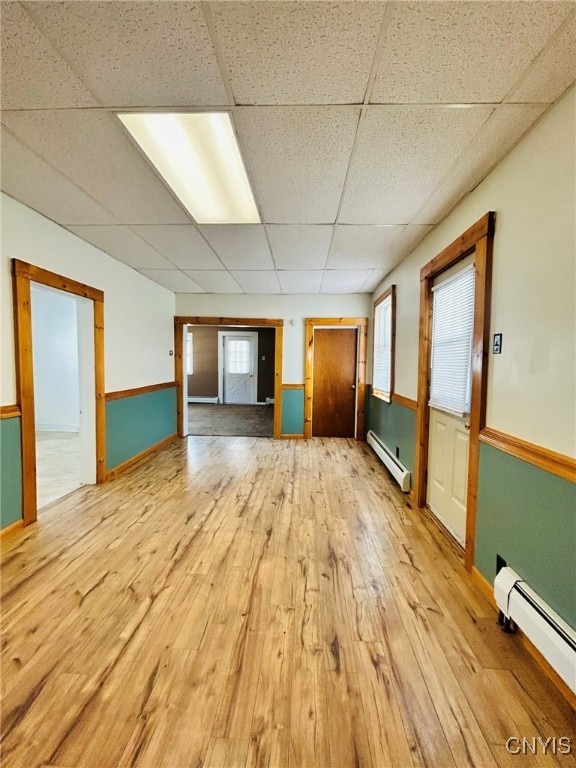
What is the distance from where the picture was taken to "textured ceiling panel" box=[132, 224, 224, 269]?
2.76m

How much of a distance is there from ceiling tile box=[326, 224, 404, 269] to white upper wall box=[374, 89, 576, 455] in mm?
903

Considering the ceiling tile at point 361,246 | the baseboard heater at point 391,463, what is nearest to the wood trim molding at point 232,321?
the ceiling tile at point 361,246

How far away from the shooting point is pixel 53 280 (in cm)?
266

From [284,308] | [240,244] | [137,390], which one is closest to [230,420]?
[284,308]

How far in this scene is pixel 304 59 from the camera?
119cm

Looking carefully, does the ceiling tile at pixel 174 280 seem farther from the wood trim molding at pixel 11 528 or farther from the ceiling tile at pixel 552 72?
the ceiling tile at pixel 552 72

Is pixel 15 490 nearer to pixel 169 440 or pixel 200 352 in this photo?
pixel 169 440

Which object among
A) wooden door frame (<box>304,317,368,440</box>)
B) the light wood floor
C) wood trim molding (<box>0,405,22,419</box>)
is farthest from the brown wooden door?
wood trim molding (<box>0,405,22,419</box>)

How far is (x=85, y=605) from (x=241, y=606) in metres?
0.82

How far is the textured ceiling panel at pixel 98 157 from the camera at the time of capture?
1516mm

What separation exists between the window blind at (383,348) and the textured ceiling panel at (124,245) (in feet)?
9.19

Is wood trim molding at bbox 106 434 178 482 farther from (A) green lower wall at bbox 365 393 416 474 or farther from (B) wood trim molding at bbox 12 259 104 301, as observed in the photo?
(A) green lower wall at bbox 365 393 416 474

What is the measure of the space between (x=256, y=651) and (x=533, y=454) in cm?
153

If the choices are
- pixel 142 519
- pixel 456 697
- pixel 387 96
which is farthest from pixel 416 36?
pixel 142 519
